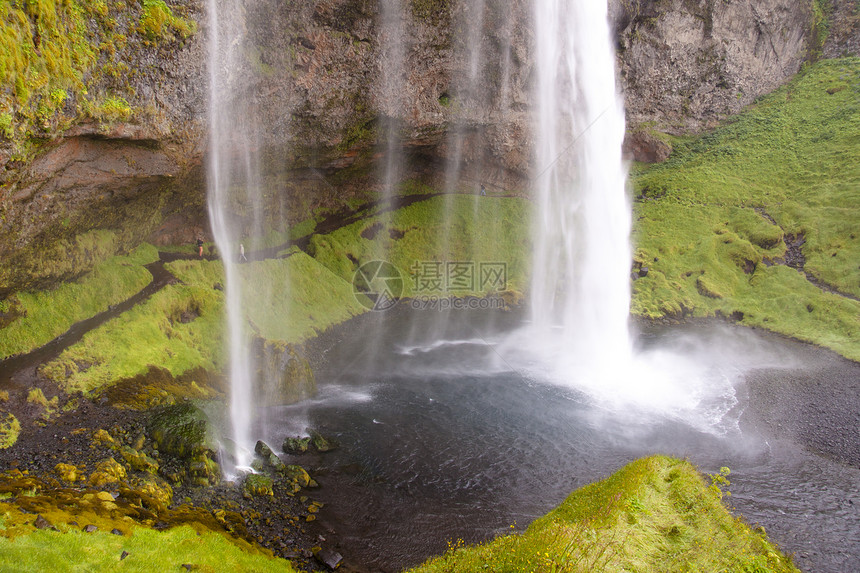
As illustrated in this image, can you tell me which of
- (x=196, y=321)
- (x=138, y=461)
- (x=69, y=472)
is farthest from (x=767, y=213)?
(x=69, y=472)

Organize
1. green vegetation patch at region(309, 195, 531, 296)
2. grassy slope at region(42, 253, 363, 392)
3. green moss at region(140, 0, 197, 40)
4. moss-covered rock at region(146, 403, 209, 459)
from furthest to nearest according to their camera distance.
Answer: green vegetation patch at region(309, 195, 531, 296) < green moss at region(140, 0, 197, 40) < grassy slope at region(42, 253, 363, 392) < moss-covered rock at region(146, 403, 209, 459)

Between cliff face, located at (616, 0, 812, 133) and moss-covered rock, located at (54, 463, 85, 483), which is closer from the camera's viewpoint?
moss-covered rock, located at (54, 463, 85, 483)

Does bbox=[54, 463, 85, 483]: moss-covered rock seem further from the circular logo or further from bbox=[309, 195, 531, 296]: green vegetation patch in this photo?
bbox=[309, 195, 531, 296]: green vegetation patch

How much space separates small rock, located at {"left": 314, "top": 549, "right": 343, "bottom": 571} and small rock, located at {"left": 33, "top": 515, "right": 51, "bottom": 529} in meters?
7.02

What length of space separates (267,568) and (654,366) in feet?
82.8

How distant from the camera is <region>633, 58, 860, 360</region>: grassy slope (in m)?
38.6

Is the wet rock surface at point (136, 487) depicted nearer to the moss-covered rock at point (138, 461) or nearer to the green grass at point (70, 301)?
the moss-covered rock at point (138, 461)

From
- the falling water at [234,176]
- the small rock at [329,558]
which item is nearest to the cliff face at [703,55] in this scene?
the falling water at [234,176]

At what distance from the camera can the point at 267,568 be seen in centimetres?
1286

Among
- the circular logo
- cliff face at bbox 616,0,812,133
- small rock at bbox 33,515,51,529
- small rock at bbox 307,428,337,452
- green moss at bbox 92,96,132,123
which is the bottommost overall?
small rock at bbox 307,428,337,452

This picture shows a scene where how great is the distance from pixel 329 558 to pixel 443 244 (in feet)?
112

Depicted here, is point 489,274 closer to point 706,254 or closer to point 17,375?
point 706,254

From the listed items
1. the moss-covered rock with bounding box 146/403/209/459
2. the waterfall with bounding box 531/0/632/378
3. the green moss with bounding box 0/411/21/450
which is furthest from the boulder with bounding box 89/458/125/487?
the waterfall with bounding box 531/0/632/378

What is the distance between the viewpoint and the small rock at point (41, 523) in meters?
10.4
